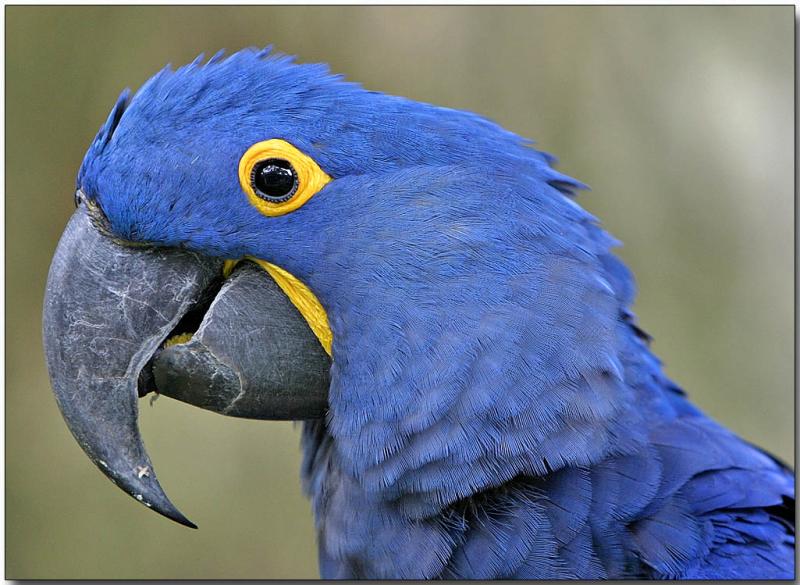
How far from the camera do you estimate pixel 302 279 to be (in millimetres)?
1485

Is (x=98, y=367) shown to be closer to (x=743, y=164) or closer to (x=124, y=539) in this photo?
(x=124, y=539)

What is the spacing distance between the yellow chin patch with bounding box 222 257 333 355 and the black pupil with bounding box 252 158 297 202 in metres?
0.13

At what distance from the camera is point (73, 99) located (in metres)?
2.15

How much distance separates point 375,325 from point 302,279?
169 millimetres

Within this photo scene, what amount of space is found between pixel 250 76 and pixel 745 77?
1.23 metres

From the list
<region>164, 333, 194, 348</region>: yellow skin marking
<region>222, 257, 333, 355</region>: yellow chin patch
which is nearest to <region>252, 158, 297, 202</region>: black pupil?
<region>222, 257, 333, 355</region>: yellow chin patch

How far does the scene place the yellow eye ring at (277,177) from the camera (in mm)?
1447

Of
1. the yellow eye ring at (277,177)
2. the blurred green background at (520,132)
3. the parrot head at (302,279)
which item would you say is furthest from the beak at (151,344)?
the blurred green background at (520,132)

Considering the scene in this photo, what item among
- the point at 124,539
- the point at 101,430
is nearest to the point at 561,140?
the point at 101,430

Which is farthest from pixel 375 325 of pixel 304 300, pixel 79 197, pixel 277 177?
pixel 79 197

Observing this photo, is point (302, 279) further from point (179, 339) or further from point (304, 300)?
point (179, 339)

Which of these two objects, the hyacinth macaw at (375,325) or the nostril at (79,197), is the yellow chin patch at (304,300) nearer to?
the hyacinth macaw at (375,325)

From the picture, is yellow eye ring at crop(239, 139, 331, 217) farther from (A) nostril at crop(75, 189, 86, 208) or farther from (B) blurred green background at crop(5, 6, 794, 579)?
(B) blurred green background at crop(5, 6, 794, 579)

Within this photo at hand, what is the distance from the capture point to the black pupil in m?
1.45
